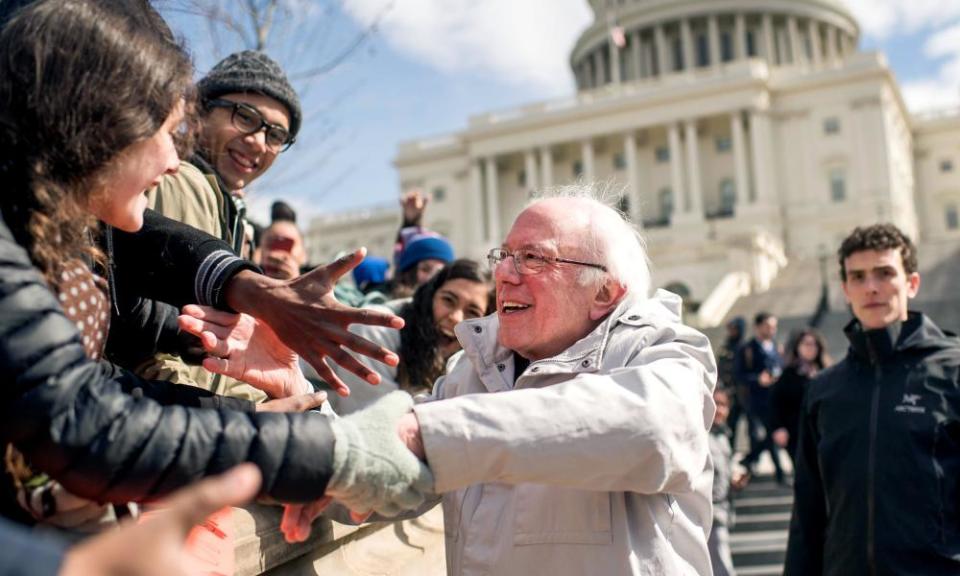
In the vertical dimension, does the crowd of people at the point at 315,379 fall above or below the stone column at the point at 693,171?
below

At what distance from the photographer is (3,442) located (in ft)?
4.25

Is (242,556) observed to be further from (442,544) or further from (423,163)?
(423,163)

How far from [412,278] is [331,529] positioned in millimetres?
3706

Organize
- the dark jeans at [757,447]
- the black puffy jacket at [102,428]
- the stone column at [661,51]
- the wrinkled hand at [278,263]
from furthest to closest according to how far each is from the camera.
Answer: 1. the stone column at [661,51]
2. the dark jeans at [757,447]
3. the wrinkled hand at [278,263]
4. the black puffy jacket at [102,428]

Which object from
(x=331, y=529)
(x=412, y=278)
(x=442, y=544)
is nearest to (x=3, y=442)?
(x=331, y=529)

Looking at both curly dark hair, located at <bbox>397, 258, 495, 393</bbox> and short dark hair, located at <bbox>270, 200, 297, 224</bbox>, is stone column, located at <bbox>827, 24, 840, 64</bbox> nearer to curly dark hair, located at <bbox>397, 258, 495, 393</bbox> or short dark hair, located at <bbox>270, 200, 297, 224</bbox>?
short dark hair, located at <bbox>270, 200, 297, 224</bbox>

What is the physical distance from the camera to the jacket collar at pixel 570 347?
2.35 metres

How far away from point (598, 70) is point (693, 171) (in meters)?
22.4

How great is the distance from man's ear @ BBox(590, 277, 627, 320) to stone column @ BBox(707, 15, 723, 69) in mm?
70345

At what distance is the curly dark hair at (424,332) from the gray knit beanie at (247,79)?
4.03ft

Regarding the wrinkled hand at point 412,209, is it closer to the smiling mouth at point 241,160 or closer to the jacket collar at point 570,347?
the smiling mouth at point 241,160

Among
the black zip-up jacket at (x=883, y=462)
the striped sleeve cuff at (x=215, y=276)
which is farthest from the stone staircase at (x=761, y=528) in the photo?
the striped sleeve cuff at (x=215, y=276)

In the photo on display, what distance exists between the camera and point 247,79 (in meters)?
3.53

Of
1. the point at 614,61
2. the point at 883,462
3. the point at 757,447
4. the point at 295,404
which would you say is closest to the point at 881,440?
the point at 883,462
